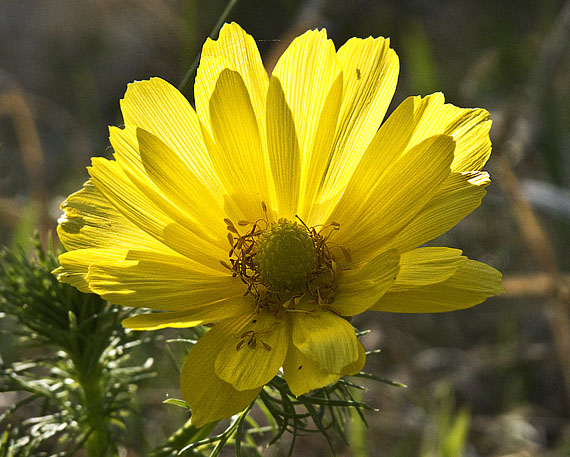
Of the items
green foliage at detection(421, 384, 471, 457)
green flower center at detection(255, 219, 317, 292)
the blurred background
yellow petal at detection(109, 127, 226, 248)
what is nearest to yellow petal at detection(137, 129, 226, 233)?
yellow petal at detection(109, 127, 226, 248)

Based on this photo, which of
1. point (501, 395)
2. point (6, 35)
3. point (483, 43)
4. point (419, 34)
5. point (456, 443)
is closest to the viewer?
point (456, 443)

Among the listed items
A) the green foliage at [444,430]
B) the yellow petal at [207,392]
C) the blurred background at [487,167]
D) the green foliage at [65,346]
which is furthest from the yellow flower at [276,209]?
the green foliage at [444,430]

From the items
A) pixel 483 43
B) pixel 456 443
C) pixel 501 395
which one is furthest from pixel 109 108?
pixel 456 443

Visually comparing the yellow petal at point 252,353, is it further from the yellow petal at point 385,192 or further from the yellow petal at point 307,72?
the yellow petal at point 307,72

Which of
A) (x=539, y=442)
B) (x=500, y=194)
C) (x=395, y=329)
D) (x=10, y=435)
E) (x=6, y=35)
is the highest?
(x=6, y=35)

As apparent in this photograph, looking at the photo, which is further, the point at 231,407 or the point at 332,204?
the point at 332,204

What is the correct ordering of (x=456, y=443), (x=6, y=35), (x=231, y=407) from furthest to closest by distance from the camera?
1. (x=6, y=35)
2. (x=456, y=443)
3. (x=231, y=407)

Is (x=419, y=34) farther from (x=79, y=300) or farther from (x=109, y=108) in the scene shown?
(x=79, y=300)

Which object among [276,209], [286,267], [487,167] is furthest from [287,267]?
[487,167]
